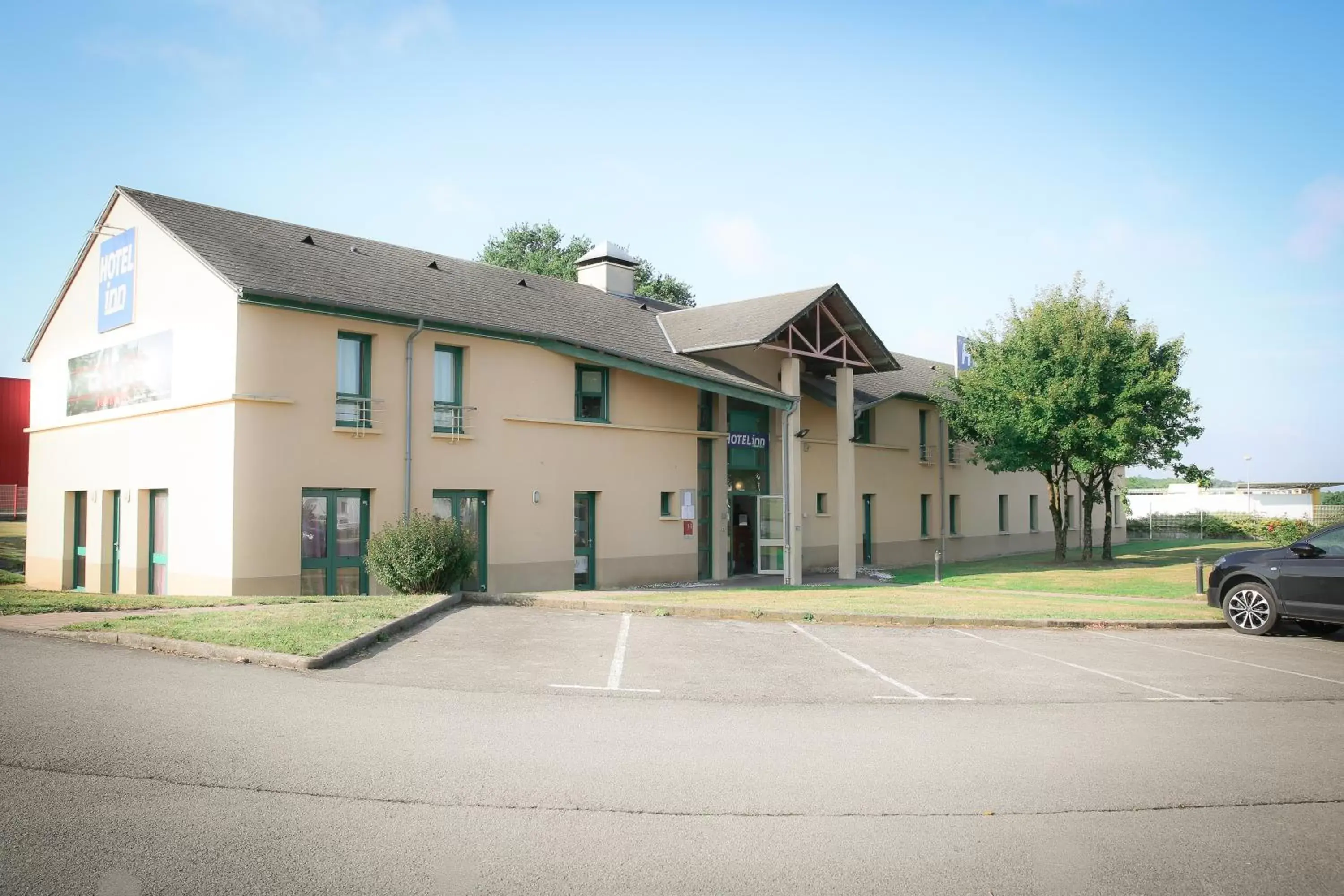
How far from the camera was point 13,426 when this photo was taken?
3603 centimetres

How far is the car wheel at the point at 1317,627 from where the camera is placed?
15562 mm

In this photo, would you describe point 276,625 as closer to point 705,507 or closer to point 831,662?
point 831,662

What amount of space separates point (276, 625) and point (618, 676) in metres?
4.72

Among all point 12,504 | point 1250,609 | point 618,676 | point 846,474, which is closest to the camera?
point 618,676

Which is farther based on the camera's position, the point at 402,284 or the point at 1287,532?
the point at 1287,532

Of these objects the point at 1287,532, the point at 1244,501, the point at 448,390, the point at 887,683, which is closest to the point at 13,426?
the point at 448,390

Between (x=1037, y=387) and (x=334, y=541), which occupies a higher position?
(x=1037, y=387)

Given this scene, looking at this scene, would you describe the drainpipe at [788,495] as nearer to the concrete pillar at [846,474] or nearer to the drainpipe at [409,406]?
the concrete pillar at [846,474]

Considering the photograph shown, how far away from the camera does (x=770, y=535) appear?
27.8m

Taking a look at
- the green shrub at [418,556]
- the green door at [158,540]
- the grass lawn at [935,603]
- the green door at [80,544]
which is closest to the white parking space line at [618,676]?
the grass lawn at [935,603]

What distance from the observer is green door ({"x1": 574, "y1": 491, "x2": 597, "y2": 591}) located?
74.4 ft

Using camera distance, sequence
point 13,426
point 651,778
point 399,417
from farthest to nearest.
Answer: point 13,426 < point 399,417 < point 651,778

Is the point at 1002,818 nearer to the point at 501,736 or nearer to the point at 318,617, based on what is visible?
the point at 501,736

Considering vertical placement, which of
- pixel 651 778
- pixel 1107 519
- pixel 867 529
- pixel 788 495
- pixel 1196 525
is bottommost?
pixel 651 778
